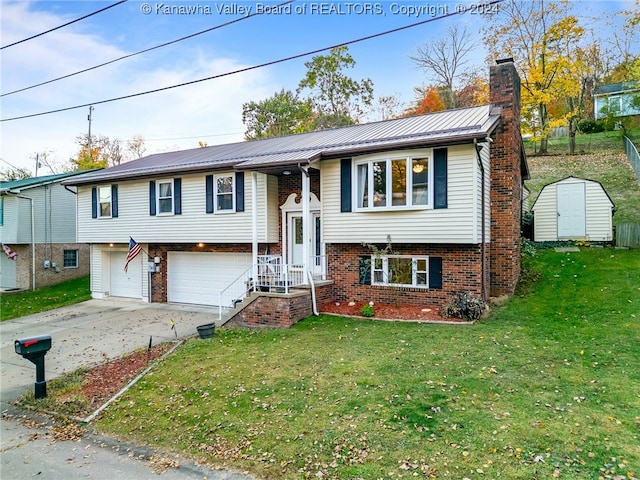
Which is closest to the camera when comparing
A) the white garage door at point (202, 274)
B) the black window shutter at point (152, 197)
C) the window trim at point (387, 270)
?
the window trim at point (387, 270)

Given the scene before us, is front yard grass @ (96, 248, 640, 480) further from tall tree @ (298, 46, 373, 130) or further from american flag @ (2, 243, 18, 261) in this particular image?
tall tree @ (298, 46, 373, 130)

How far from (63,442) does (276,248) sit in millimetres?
8545

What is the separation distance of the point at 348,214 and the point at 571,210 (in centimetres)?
993

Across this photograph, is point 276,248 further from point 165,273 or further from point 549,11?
point 549,11

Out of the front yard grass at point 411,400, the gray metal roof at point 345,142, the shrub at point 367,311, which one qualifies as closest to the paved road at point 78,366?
the front yard grass at point 411,400

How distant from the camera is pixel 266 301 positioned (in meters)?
10.2

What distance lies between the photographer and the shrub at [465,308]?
30.6ft

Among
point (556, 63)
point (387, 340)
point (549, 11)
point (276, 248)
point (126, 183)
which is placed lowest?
point (387, 340)

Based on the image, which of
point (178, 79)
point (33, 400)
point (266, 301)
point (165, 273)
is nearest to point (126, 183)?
point (165, 273)

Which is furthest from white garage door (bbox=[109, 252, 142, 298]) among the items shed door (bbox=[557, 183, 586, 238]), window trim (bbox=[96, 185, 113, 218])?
shed door (bbox=[557, 183, 586, 238])

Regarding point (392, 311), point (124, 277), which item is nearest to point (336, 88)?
point (124, 277)

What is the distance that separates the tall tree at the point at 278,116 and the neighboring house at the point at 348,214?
61.0 feet

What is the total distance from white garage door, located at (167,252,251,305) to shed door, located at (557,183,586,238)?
12.2 metres

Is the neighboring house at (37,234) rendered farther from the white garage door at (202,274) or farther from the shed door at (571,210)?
the shed door at (571,210)
